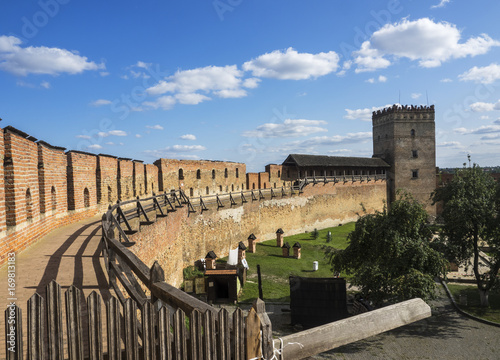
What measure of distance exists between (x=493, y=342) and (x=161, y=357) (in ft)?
47.9

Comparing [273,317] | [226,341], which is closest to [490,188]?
[273,317]

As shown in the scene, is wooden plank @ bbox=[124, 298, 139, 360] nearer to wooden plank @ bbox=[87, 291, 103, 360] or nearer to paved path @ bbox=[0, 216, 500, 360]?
wooden plank @ bbox=[87, 291, 103, 360]

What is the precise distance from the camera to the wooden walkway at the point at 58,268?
4277 mm

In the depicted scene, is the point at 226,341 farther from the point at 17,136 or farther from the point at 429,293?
the point at 429,293

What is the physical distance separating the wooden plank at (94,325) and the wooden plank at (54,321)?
176mm

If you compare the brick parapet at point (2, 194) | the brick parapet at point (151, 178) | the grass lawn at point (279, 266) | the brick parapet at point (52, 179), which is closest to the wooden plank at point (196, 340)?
the brick parapet at point (2, 194)

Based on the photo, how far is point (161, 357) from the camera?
2.33 metres

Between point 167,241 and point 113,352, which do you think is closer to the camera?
point 113,352

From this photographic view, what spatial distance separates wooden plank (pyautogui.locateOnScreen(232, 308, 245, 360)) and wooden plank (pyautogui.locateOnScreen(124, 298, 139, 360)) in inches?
26.8

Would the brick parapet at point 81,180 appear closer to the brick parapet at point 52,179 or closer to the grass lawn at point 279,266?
the brick parapet at point 52,179

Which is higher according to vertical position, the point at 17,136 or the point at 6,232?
the point at 17,136

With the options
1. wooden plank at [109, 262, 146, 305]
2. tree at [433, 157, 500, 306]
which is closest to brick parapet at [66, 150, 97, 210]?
wooden plank at [109, 262, 146, 305]

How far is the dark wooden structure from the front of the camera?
14.0 m

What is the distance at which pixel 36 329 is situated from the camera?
6.78 ft
